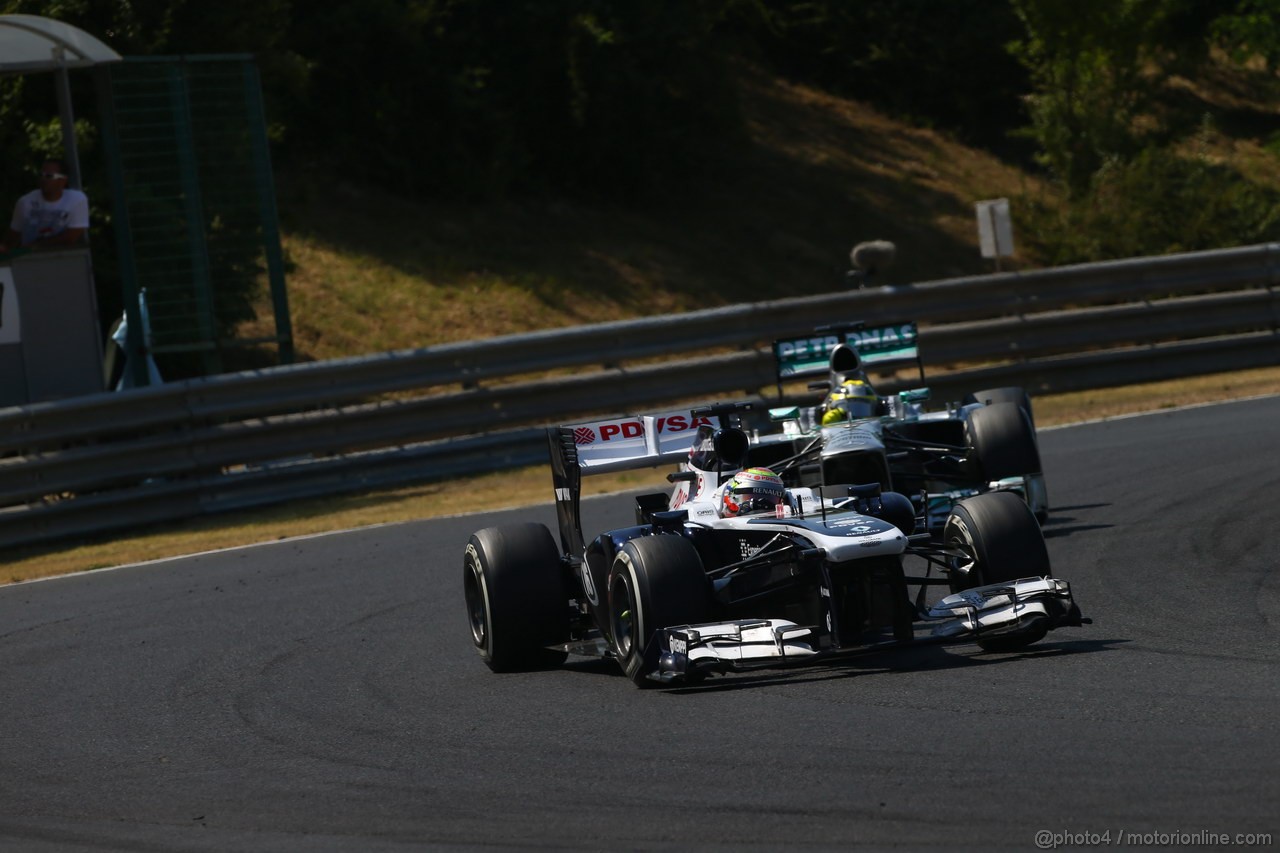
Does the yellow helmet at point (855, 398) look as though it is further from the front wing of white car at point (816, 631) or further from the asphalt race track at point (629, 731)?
the front wing of white car at point (816, 631)

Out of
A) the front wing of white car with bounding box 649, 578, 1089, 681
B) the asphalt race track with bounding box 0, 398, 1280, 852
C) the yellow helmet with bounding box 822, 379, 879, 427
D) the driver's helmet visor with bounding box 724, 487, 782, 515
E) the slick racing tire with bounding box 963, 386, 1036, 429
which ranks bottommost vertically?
the asphalt race track with bounding box 0, 398, 1280, 852

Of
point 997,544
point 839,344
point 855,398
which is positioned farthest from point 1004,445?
point 997,544

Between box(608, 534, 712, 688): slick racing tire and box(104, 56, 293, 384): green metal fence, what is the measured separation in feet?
34.0

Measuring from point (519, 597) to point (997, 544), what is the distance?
2265mm

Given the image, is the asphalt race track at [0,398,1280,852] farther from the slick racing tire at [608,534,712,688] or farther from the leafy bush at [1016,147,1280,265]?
the leafy bush at [1016,147,1280,265]

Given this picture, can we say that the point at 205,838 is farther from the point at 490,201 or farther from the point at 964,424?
the point at 490,201

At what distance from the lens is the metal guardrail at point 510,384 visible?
47.9 feet

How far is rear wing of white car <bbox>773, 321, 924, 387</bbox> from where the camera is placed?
12.3 meters

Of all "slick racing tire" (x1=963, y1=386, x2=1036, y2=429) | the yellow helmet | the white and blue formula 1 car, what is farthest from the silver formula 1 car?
"slick racing tire" (x1=963, y1=386, x2=1036, y2=429)

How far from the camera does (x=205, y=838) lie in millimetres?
5793

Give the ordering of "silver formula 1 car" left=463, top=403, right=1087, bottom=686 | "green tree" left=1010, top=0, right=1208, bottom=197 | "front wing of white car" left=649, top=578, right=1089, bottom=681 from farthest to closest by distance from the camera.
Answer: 1. "green tree" left=1010, top=0, right=1208, bottom=197
2. "silver formula 1 car" left=463, top=403, right=1087, bottom=686
3. "front wing of white car" left=649, top=578, right=1089, bottom=681

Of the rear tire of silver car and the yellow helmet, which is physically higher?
the yellow helmet

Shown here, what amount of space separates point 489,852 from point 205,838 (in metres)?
1.04

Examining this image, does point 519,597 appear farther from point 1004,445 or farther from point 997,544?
point 1004,445
